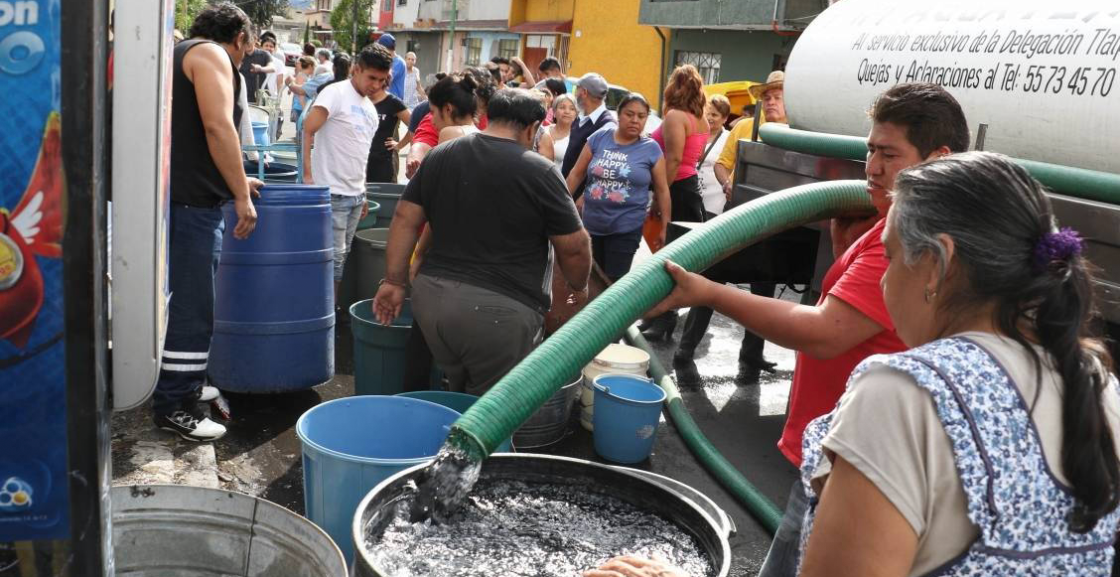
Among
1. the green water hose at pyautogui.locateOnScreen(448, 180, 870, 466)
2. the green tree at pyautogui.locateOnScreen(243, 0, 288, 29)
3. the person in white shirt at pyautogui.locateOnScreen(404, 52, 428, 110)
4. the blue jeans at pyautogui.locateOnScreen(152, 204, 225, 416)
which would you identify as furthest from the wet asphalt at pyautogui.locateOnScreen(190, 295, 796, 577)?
the green tree at pyautogui.locateOnScreen(243, 0, 288, 29)

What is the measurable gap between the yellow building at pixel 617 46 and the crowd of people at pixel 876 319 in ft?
72.3

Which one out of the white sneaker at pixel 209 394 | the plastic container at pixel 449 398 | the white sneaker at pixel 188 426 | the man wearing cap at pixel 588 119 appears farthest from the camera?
the man wearing cap at pixel 588 119

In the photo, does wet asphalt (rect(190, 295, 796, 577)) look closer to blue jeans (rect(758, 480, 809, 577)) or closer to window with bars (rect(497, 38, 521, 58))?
blue jeans (rect(758, 480, 809, 577))

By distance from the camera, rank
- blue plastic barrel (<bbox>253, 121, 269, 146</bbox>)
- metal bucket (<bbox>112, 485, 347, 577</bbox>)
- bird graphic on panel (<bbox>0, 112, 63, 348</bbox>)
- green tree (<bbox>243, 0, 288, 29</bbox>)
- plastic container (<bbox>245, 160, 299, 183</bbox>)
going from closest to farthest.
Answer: bird graphic on panel (<bbox>0, 112, 63, 348</bbox>)
metal bucket (<bbox>112, 485, 347, 577</bbox>)
plastic container (<bbox>245, 160, 299, 183</bbox>)
blue plastic barrel (<bbox>253, 121, 269, 146</bbox>)
green tree (<bbox>243, 0, 288, 29</bbox>)

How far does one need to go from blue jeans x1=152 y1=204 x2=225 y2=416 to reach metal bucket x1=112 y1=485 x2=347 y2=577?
2.05 meters

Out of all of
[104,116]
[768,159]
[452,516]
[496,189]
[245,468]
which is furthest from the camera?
[768,159]

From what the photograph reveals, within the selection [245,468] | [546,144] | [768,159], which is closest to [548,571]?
[245,468]

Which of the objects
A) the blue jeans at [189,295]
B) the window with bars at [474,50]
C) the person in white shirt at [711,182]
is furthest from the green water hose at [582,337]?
the window with bars at [474,50]

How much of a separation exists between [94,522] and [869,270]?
180cm

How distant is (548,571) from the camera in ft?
7.72

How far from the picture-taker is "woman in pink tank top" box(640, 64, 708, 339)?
282 inches

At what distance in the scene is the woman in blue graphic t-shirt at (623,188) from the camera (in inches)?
264

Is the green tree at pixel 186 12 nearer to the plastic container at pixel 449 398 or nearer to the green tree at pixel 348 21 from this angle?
the plastic container at pixel 449 398

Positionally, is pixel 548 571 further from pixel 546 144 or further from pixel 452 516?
pixel 546 144
